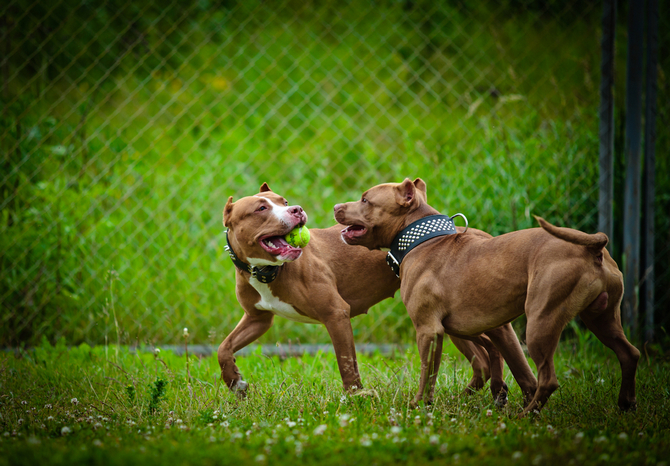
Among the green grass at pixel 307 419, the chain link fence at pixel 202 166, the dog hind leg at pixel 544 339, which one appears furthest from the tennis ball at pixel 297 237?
the chain link fence at pixel 202 166

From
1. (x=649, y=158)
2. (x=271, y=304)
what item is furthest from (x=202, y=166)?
(x=649, y=158)

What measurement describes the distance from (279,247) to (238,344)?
2.80ft

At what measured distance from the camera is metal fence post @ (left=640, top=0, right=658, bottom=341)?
5.05 m

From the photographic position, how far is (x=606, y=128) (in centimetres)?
515

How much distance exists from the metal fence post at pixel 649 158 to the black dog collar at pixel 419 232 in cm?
261

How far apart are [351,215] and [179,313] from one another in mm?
2881

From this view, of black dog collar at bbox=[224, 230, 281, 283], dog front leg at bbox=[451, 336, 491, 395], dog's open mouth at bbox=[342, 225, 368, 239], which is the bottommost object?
dog front leg at bbox=[451, 336, 491, 395]

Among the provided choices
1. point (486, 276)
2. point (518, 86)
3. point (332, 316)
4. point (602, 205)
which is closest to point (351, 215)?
point (332, 316)

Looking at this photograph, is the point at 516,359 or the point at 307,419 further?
the point at 516,359

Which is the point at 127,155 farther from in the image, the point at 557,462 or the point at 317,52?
the point at 557,462

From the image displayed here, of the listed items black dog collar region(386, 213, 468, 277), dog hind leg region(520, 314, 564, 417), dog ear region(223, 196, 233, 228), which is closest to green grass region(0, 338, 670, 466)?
dog hind leg region(520, 314, 564, 417)

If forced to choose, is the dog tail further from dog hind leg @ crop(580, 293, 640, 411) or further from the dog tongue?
the dog tongue

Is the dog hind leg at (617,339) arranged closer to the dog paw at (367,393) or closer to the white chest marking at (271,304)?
the dog paw at (367,393)

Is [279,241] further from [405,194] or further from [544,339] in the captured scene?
[544,339]
